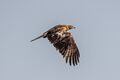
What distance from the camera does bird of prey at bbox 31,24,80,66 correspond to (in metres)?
20.0

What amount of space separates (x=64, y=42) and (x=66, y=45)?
0.55 ft

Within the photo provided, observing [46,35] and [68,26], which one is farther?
[68,26]

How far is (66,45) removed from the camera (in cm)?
2044

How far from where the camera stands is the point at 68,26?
70.2 ft

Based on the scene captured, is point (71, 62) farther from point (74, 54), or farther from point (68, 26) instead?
point (68, 26)

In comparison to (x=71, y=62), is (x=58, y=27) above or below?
above

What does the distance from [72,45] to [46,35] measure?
1.35 meters

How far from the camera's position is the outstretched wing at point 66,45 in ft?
65.9


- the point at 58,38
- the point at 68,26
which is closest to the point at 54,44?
the point at 58,38

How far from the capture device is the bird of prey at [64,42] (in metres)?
20.0

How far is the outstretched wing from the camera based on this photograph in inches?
791

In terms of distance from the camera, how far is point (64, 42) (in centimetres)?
2047

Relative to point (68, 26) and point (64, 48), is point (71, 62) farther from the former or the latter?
point (68, 26)

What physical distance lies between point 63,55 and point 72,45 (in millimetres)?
667
